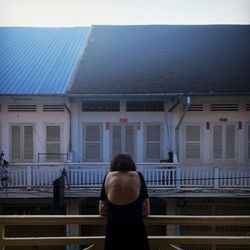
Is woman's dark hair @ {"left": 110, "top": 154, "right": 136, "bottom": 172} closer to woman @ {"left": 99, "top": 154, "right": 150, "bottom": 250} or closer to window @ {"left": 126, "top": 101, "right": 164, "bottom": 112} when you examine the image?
woman @ {"left": 99, "top": 154, "right": 150, "bottom": 250}

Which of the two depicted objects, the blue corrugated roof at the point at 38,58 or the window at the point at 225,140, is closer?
the blue corrugated roof at the point at 38,58

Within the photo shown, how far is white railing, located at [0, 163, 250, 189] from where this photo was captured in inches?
381

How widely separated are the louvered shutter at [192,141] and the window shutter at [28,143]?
17.0ft

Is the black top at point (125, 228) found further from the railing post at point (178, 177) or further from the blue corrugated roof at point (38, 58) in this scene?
the blue corrugated roof at point (38, 58)

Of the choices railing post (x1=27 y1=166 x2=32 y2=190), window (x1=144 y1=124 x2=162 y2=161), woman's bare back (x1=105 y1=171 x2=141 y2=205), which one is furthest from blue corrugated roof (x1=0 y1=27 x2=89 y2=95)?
woman's bare back (x1=105 y1=171 x2=141 y2=205)

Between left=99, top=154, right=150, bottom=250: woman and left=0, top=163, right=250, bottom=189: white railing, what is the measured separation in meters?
6.91

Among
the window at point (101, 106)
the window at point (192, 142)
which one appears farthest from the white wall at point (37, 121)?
the window at point (192, 142)

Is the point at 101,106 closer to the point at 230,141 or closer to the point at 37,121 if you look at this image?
the point at 37,121

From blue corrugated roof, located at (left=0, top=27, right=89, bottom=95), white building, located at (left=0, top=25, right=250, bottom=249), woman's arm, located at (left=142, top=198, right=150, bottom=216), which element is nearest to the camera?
woman's arm, located at (left=142, top=198, right=150, bottom=216)

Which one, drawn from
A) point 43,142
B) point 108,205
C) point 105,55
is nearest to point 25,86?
point 43,142

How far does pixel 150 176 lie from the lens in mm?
9719

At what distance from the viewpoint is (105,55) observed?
42.3 feet

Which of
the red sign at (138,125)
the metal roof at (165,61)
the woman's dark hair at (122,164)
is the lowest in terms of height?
the woman's dark hair at (122,164)

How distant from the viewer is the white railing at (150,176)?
9680 millimetres
